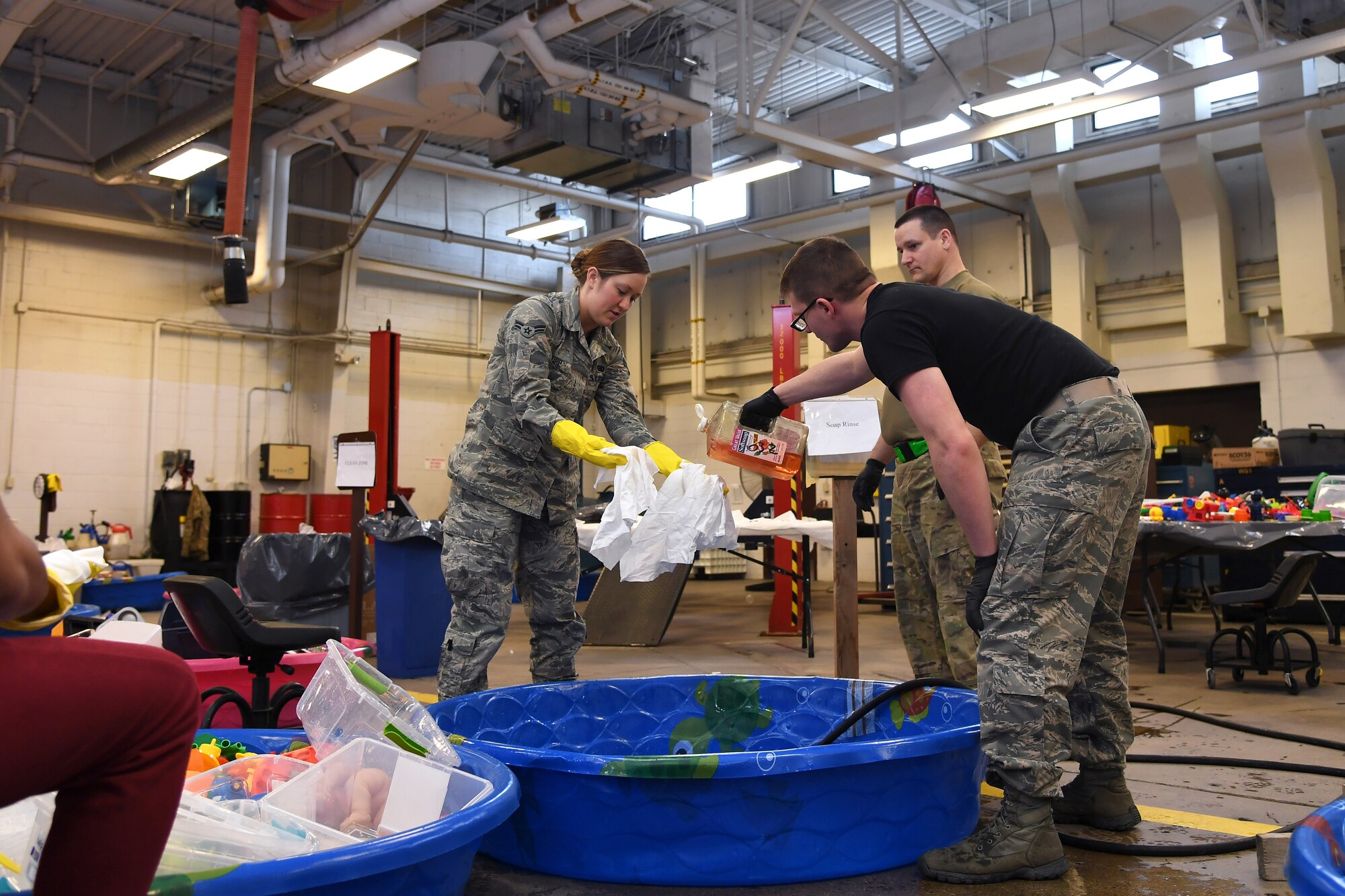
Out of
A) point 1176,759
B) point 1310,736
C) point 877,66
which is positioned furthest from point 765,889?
point 877,66

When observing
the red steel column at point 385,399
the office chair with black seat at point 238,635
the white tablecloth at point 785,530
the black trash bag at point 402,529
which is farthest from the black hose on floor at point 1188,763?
the red steel column at point 385,399

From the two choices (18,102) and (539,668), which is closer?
(539,668)

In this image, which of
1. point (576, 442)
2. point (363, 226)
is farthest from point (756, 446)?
point (363, 226)

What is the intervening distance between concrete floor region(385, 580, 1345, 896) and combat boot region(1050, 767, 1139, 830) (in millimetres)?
45

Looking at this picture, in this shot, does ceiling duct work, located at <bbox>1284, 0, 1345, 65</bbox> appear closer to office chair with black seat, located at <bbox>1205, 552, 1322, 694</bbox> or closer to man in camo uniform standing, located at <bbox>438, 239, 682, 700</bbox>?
office chair with black seat, located at <bbox>1205, 552, 1322, 694</bbox>

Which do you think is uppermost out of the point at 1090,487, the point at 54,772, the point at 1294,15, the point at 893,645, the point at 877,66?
the point at 877,66

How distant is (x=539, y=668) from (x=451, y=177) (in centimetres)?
1141

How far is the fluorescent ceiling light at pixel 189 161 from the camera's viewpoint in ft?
29.7

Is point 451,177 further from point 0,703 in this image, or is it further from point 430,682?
point 0,703

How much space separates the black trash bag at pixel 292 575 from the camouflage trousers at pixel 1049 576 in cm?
491

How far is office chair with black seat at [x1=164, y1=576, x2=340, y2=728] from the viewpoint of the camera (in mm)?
2750

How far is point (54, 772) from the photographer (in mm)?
894

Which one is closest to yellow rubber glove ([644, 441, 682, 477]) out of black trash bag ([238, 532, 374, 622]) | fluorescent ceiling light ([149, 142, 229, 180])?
Result: black trash bag ([238, 532, 374, 622])

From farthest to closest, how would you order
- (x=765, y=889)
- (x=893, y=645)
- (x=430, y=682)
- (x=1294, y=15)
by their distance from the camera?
1. (x=1294, y=15)
2. (x=893, y=645)
3. (x=430, y=682)
4. (x=765, y=889)
